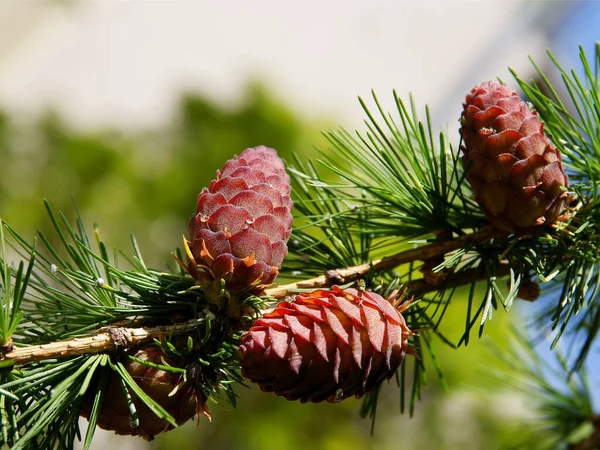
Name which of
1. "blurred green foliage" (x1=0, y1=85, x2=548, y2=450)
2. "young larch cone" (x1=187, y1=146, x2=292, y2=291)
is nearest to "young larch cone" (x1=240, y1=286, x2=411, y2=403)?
"young larch cone" (x1=187, y1=146, x2=292, y2=291)

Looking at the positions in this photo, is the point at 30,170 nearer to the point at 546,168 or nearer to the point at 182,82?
the point at 182,82

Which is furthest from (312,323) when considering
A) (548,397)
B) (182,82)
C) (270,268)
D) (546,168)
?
(182,82)

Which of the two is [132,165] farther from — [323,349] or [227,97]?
[323,349]

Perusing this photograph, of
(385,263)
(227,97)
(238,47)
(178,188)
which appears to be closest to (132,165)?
(178,188)

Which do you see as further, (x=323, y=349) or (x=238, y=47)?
(x=238, y=47)

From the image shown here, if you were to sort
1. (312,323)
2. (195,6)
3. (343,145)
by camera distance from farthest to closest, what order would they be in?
(195,6), (343,145), (312,323)

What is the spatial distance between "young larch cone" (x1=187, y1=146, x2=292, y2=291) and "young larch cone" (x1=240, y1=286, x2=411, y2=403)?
0.09ft

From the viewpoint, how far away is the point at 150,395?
303mm

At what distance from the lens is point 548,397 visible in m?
0.62

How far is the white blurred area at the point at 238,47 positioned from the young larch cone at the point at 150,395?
3103mm

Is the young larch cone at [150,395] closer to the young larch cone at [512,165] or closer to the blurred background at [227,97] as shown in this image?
the young larch cone at [512,165]

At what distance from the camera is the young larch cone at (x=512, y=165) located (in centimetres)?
34

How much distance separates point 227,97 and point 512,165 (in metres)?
2.59

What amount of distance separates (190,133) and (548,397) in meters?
2.27
